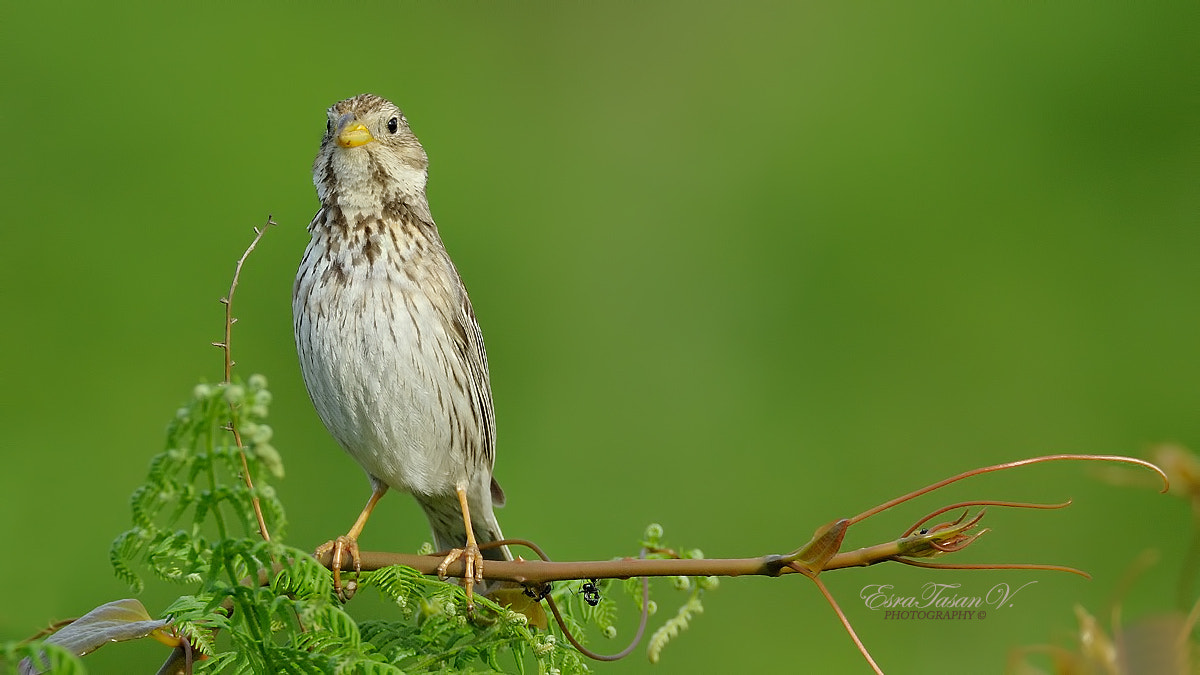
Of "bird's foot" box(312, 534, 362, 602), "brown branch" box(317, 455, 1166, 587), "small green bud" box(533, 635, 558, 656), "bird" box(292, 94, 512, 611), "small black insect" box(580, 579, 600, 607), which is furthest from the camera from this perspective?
"bird" box(292, 94, 512, 611)

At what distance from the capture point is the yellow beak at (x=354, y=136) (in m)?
3.77

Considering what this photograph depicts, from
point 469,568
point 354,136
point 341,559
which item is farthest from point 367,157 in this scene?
point 469,568

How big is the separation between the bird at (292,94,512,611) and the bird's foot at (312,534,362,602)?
2 cm

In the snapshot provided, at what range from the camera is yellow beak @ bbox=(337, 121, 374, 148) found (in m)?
3.77

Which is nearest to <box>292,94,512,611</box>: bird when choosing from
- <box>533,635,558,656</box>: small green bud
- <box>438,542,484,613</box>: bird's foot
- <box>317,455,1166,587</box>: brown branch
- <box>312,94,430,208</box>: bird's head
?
<box>312,94,430,208</box>: bird's head

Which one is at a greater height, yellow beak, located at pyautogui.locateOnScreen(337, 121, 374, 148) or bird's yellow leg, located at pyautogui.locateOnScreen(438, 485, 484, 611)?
yellow beak, located at pyautogui.locateOnScreen(337, 121, 374, 148)

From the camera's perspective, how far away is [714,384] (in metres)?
6.92

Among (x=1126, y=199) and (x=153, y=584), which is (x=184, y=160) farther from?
(x=1126, y=199)

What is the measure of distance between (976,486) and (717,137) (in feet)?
9.78

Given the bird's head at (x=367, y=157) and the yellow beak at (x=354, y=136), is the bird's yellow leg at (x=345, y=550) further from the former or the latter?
the yellow beak at (x=354, y=136)

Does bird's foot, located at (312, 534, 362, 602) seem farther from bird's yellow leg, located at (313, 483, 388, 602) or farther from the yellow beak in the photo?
the yellow beak

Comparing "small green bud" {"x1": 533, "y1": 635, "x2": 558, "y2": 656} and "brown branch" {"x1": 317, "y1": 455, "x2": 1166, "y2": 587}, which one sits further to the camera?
"small green bud" {"x1": 533, "y1": 635, "x2": 558, "y2": 656}

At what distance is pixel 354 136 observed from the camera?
3.79 meters

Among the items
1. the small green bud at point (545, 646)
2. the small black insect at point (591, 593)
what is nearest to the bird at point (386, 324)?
the small black insect at point (591, 593)
